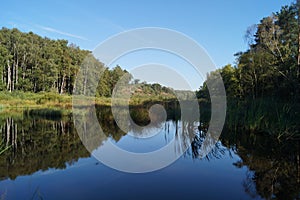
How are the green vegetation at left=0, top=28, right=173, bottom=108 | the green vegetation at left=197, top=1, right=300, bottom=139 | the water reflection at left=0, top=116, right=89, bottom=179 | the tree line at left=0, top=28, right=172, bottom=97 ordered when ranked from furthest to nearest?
the tree line at left=0, top=28, right=172, bottom=97 → the green vegetation at left=0, top=28, right=173, bottom=108 → the green vegetation at left=197, top=1, right=300, bottom=139 → the water reflection at left=0, top=116, right=89, bottom=179

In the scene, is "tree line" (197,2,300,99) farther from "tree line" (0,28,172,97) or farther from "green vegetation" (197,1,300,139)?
"tree line" (0,28,172,97)

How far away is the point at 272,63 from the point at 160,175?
11166mm

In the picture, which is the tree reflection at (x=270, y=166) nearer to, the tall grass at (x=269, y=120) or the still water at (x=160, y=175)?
the still water at (x=160, y=175)

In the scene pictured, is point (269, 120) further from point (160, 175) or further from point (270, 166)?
point (160, 175)

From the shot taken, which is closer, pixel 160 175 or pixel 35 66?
pixel 160 175

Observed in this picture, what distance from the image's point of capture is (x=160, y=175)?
302cm

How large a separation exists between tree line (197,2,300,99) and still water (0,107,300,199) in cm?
554

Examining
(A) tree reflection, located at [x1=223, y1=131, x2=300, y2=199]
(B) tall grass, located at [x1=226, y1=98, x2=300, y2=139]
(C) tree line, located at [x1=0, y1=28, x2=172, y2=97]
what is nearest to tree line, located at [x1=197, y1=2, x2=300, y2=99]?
(B) tall grass, located at [x1=226, y1=98, x2=300, y2=139]

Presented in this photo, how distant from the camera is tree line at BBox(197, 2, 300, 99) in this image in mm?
9938

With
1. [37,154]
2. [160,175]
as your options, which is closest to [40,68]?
[37,154]

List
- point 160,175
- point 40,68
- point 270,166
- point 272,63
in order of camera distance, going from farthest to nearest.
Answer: point 40,68 < point 272,63 < point 270,166 < point 160,175

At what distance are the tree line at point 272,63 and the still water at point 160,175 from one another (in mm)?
5539

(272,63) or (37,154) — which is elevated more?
(272,63)

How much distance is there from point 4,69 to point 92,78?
1147cm
